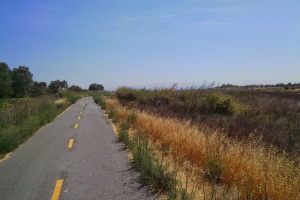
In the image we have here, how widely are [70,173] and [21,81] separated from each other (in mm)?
103828

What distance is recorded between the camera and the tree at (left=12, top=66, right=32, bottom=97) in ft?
323

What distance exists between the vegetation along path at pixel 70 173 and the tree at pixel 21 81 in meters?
97.6

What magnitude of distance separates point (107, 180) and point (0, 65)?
4085 inches

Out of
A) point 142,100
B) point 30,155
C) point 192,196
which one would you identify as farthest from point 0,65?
point 192,196

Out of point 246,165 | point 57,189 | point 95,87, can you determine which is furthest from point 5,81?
point 246,165

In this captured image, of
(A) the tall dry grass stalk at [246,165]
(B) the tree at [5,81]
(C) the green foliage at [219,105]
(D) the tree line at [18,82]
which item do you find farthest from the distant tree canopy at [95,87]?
(A) the tall dry grass stalk at [246,165]

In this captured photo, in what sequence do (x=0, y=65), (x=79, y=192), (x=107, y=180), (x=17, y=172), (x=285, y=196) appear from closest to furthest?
(x=285, y=196) → (x=79, y=192) → (x=107, y=180) → (x=17, y=172) → (x=0, y=65)

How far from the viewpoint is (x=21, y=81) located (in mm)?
99375

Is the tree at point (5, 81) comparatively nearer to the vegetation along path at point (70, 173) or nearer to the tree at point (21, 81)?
the tree at point (21, 81)

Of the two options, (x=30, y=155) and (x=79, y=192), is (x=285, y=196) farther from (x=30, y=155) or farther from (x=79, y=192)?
(x=30, y=155)

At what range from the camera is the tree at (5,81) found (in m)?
83.6

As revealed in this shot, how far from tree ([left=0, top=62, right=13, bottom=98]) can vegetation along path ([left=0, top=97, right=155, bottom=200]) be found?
8226cm

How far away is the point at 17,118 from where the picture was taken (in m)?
15.5

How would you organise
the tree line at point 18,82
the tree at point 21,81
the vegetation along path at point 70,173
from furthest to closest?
1. the tree at point 21,81
2. the tree line at point 18,82
3. the vegetation along path at point 70,173
